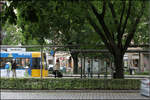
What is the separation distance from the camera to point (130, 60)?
59.5 feet

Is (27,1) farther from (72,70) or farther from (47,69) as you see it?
(47,69)

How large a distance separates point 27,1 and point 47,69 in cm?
1237

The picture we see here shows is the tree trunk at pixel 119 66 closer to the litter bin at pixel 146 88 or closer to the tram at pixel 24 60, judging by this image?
the tram at pixel 24 60

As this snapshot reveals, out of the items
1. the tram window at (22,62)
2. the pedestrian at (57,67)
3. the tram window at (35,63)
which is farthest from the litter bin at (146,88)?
the tram window at (22,62)

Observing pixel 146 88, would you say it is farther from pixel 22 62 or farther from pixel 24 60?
pixel 24 60

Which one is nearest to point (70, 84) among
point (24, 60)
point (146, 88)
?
point (146, 88)

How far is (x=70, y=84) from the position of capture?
15336mm

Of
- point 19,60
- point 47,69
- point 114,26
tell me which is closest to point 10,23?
point 114,26

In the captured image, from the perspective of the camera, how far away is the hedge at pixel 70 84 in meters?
14.9

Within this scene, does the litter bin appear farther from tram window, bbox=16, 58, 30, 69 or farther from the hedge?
tram window, bbox=16, 58, 30, 69

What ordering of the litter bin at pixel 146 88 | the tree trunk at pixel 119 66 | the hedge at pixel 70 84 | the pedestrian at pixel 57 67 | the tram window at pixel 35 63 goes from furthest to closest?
the tram window at pixel 35 63, the pedestrian at pixel 57 67, the tree trunk at pixel 119 66, the hedge at pixel 70 84, the litter bin at pixel 146 88

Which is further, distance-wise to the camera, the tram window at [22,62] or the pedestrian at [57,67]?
the tram window at [22,62]

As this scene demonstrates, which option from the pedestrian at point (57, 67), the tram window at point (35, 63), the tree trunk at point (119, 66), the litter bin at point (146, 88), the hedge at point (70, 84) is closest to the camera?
the litter bin at point (146, 88)

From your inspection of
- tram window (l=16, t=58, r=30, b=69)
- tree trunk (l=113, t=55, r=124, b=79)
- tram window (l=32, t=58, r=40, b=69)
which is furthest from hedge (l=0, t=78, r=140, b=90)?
tram window (l=16, t=58, r=30, b=69)
